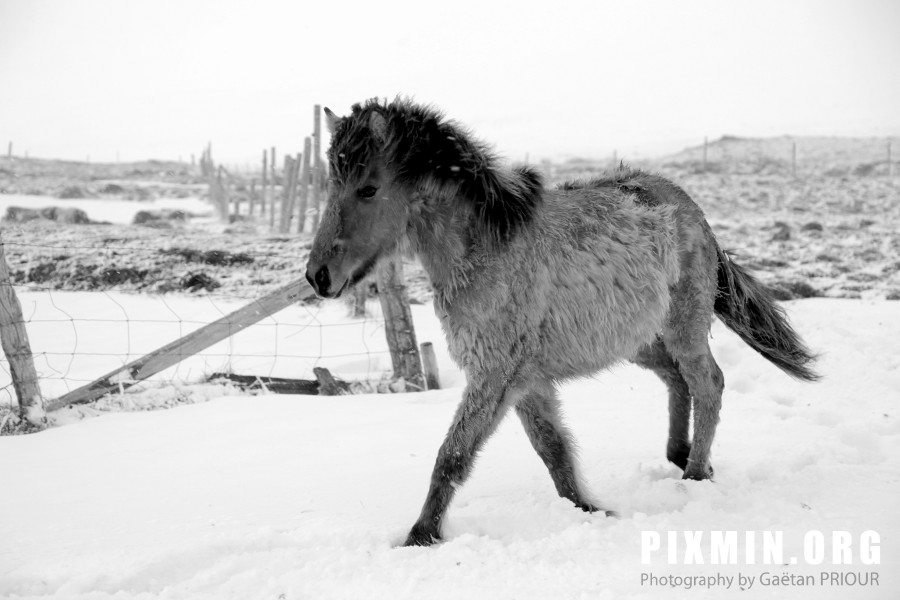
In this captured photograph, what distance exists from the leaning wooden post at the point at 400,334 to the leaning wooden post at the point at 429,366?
Result: 76mm

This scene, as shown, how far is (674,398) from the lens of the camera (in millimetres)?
4648

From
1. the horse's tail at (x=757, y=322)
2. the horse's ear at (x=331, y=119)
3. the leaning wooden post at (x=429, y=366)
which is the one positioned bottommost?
the leaning wooden post at (x=429, y=366)

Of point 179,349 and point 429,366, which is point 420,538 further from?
point 179,349

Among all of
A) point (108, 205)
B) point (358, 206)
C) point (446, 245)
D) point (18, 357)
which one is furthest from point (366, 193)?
point (108, 205)

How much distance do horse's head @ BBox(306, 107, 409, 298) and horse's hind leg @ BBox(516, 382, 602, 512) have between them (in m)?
1.18

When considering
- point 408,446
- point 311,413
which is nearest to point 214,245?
point 311,413

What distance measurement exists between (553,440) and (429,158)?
168 centimetres

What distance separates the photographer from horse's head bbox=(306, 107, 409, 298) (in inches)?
130

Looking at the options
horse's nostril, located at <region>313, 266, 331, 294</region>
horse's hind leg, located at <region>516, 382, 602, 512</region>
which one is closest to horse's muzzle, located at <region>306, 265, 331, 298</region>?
horse's nostril, located at <region>313, 266, 331, 294</region>

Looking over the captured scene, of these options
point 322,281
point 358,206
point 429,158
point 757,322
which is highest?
point 429,158

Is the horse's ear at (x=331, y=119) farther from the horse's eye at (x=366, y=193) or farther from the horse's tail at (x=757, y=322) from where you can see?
the horse's tail at (x=757, y=322)

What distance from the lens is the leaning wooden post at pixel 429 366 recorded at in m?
6.64

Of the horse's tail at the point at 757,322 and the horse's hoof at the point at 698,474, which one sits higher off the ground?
the horse's tail at the point at 757,322

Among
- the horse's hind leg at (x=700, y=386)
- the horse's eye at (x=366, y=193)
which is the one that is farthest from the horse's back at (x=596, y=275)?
the horse's eye at (x=366, y=193)
